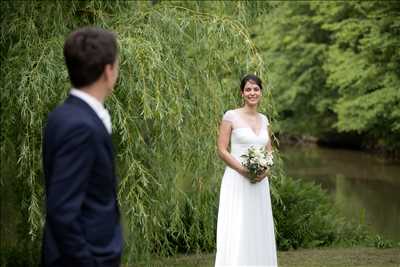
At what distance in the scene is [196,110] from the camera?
7.71 metres

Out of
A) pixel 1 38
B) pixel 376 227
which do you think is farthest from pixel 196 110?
pixel 376 227

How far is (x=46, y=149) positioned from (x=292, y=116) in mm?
30888

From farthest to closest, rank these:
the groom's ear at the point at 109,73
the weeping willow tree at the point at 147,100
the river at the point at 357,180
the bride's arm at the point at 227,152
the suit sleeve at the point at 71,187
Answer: the river at the point at 357,180, the weeping willow tree at the point at 147,100, the bride's arm at the point at 227,152, the groom's ear at the point at 109,73, the suit sleeve at the point at 71,187

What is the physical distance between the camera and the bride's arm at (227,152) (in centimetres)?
623

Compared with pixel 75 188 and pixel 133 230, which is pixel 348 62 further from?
pixel 75 188

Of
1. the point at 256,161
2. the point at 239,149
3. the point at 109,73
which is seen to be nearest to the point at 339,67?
the point at 239,149

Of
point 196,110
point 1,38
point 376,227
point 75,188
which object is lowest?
point 376,227

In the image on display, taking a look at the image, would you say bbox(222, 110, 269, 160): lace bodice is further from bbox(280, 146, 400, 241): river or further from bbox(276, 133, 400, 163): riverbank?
bbox(276, 133, 400, 163): riverbank

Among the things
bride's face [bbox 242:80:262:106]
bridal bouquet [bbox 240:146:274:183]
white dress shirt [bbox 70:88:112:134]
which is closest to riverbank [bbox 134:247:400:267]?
bridal bouquet [bbox 240:146:274:183]

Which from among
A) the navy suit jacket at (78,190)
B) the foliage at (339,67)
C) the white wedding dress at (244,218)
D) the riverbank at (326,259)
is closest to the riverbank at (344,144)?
the foliage at (339,67)

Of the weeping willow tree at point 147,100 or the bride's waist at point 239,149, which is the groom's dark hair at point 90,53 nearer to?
the bride's waist at point 239,149

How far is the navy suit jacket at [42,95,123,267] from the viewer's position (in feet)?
8.61

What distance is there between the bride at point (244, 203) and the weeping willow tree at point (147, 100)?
79 cm

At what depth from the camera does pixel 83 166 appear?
2635 millimetres
